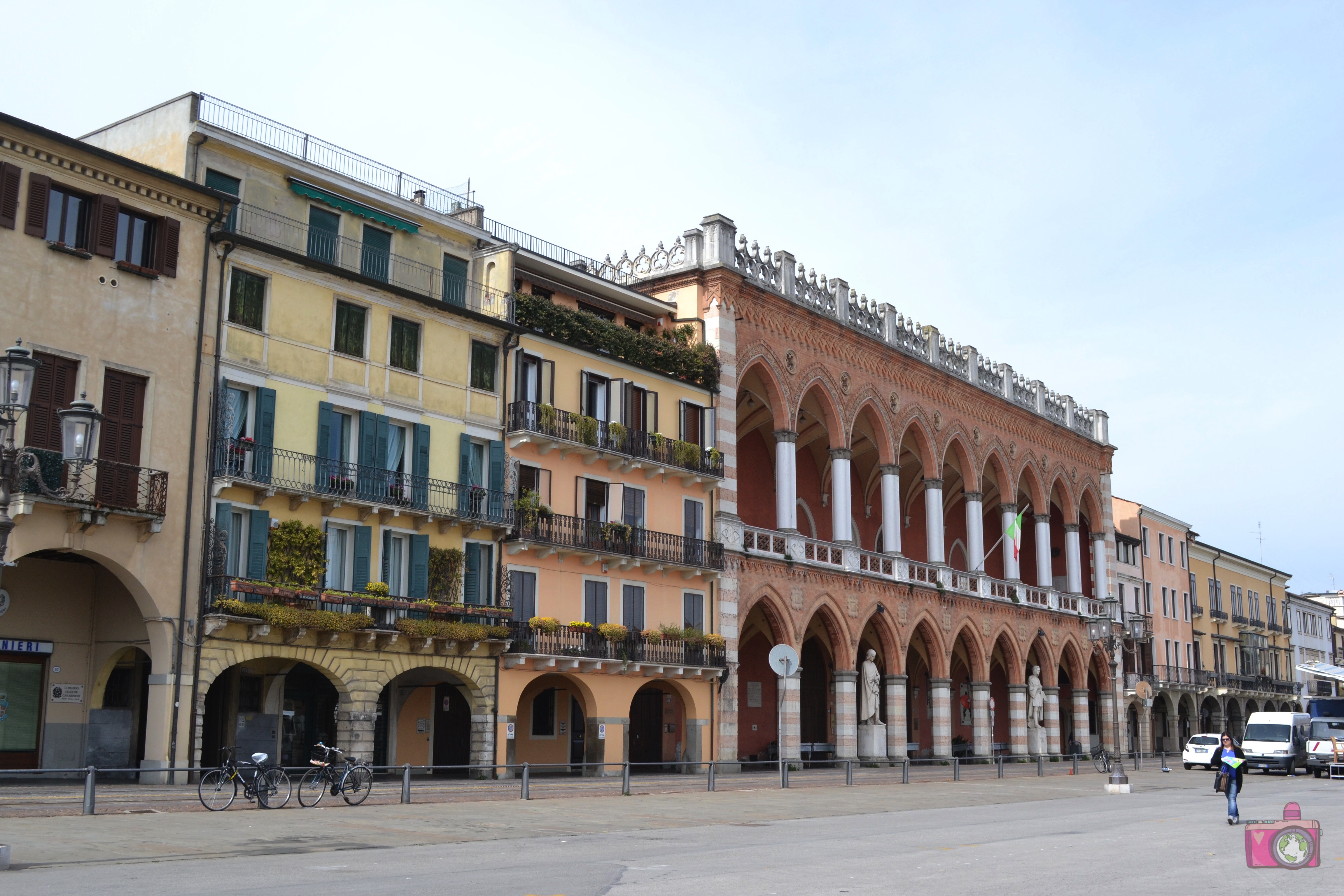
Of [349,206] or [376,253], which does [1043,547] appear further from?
[349,206]

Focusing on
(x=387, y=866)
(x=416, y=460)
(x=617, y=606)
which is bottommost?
(x=387, y=866)

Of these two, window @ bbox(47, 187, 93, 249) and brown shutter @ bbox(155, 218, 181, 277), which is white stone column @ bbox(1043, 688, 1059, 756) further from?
window @ bbox(47, 187, 93, 249)

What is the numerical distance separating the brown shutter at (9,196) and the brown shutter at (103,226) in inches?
54.2

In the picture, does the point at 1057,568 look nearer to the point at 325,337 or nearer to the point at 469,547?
the point at 469,547

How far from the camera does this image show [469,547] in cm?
3091

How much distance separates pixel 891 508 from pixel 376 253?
2085cm

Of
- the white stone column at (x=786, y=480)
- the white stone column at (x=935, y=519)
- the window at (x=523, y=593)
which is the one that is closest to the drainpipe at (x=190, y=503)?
the window at (x=523, y=593)

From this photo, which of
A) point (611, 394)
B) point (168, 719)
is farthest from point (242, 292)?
point (611, 394)

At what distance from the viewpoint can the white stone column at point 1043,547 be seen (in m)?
55.3

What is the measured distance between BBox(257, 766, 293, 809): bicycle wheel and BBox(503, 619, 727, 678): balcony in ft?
33.7

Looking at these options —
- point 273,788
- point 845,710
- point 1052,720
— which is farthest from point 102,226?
point 1052,720

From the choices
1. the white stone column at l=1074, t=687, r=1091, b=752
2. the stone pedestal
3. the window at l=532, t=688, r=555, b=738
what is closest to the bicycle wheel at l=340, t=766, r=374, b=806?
the window at l=532, t=688, r=555, b=738

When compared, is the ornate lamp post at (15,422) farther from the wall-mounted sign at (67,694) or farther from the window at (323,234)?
the window at (323,234)

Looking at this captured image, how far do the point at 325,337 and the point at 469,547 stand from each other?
5783mm
